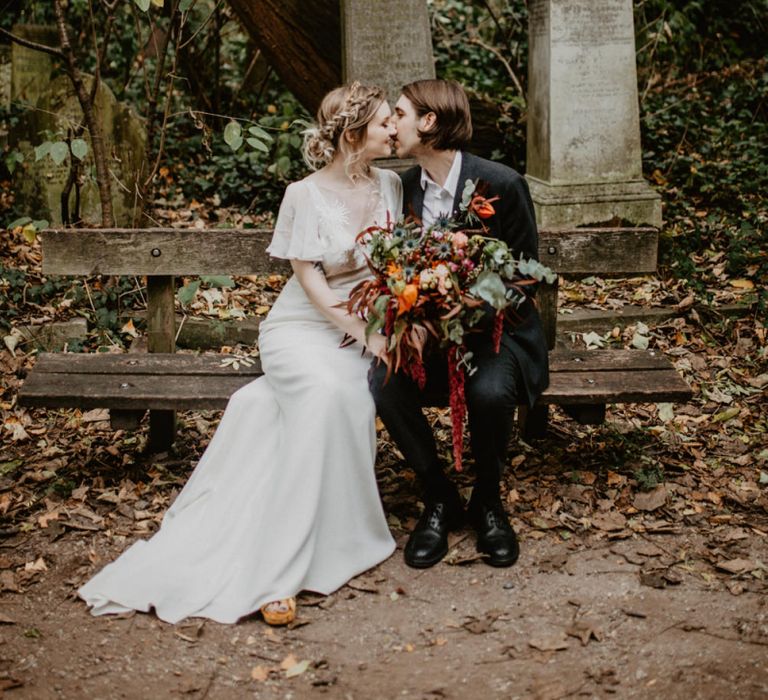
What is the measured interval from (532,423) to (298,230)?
1.57 meters

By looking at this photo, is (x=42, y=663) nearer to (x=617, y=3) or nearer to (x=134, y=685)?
(x=134, y=685)

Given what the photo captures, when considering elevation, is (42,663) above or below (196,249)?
below

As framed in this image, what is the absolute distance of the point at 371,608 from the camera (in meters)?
3.26

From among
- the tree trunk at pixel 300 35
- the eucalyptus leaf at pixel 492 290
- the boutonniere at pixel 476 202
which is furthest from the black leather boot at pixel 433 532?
the tree trunk at pixel 300 35

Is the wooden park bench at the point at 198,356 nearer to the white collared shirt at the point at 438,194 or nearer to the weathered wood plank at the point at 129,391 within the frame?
the weathered wood plank at the point at 129,391

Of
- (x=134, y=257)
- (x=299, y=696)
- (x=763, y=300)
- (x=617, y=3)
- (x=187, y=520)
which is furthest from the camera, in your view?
(x=617, y=3)

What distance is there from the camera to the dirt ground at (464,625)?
2.83 meters

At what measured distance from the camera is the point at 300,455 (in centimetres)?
338

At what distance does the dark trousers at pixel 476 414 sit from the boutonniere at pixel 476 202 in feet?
1.53

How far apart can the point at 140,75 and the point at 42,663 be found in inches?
301

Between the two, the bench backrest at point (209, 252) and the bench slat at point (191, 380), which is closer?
the bench slat at point (191, 380)

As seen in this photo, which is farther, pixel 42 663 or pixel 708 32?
pixel 708 32

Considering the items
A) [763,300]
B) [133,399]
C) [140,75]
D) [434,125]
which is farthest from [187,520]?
[140,75]

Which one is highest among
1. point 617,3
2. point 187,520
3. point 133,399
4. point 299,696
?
point 617,3
